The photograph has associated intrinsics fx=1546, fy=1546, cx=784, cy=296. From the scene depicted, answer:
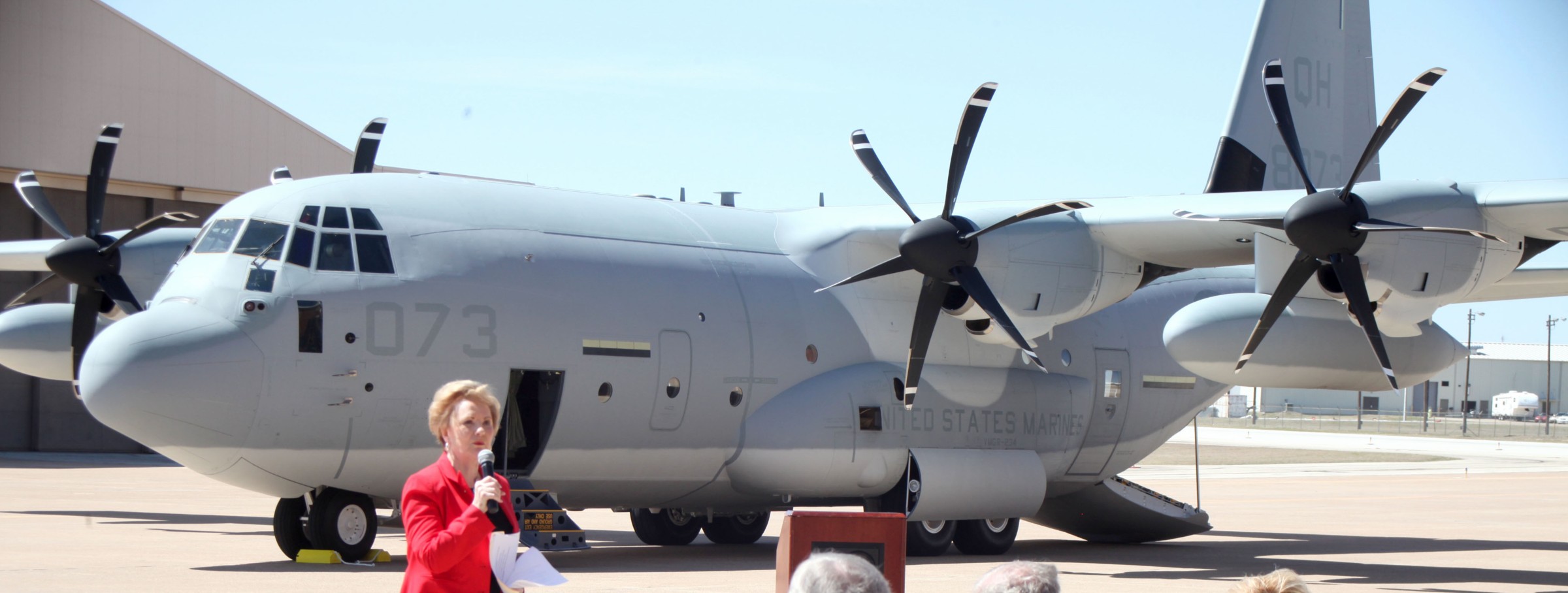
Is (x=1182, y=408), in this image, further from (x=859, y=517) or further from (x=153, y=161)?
(x=153, y=161)

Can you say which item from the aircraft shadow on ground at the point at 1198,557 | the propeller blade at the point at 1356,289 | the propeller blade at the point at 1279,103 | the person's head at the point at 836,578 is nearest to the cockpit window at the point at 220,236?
the aircraft shadow on ground at the point at 1198,557

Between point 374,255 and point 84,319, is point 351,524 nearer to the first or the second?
point 374,255

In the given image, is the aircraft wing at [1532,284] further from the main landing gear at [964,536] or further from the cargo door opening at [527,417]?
the cargo door opening at [527,417]

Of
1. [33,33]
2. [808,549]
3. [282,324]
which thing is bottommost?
[808,549]

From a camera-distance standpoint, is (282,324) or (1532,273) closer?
(282,324)

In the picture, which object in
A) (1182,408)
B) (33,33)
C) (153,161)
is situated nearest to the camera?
(1182,408)

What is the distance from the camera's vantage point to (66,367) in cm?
1959

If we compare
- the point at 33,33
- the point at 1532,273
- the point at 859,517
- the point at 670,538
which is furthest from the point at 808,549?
the point at 33,33

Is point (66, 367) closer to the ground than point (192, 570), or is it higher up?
higher up

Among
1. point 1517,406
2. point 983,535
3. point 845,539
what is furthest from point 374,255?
point 1517,406

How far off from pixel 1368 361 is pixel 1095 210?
3.24 metres

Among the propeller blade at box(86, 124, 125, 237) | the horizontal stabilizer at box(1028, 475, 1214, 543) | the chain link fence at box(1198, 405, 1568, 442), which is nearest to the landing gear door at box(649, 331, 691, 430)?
the horizontal stabilizer at box(1028, 475, 1214, 543)

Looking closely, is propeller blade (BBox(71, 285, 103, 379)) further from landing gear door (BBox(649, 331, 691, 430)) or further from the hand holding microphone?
the hand holding microphone

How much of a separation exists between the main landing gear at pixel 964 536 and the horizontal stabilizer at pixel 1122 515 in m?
1.78
